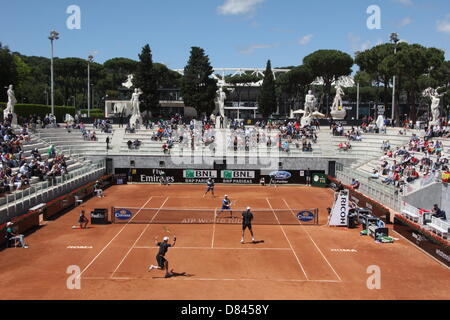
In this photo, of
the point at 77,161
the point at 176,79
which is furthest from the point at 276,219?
the point at 176,79

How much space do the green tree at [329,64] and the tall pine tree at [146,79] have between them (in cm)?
3237

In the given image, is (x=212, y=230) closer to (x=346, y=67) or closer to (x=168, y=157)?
(x=168, y=157)

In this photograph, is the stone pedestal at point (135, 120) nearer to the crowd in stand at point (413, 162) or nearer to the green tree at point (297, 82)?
the crowd in stand at point (413, 162)

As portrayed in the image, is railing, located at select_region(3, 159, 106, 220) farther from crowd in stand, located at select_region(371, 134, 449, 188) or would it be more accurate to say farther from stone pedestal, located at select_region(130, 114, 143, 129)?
crowd in stand, located at select_region(371, 134, 449, 188)

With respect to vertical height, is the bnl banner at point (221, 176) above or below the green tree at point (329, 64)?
below

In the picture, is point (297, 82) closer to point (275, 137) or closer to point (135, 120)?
point (275, 137)

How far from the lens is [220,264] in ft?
60.0

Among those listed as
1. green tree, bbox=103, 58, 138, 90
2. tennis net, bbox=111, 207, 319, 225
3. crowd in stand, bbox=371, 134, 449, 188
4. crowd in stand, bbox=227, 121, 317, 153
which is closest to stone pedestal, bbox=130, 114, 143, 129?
crowd in stand, bbox=227, 121, 317, 153

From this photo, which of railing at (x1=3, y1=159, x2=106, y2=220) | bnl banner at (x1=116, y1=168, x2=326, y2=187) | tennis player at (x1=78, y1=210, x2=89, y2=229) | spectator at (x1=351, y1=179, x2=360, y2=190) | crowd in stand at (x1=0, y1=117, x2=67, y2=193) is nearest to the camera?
railing at (x1=3, y1=159, x2=106, y2=220)

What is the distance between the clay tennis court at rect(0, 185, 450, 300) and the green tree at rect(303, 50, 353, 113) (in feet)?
205

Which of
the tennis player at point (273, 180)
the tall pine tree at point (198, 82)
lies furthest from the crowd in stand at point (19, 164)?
the tall pine tree at point (198, 82)

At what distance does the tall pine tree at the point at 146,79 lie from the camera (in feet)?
248

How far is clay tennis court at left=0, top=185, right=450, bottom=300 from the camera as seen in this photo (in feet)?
49.3
